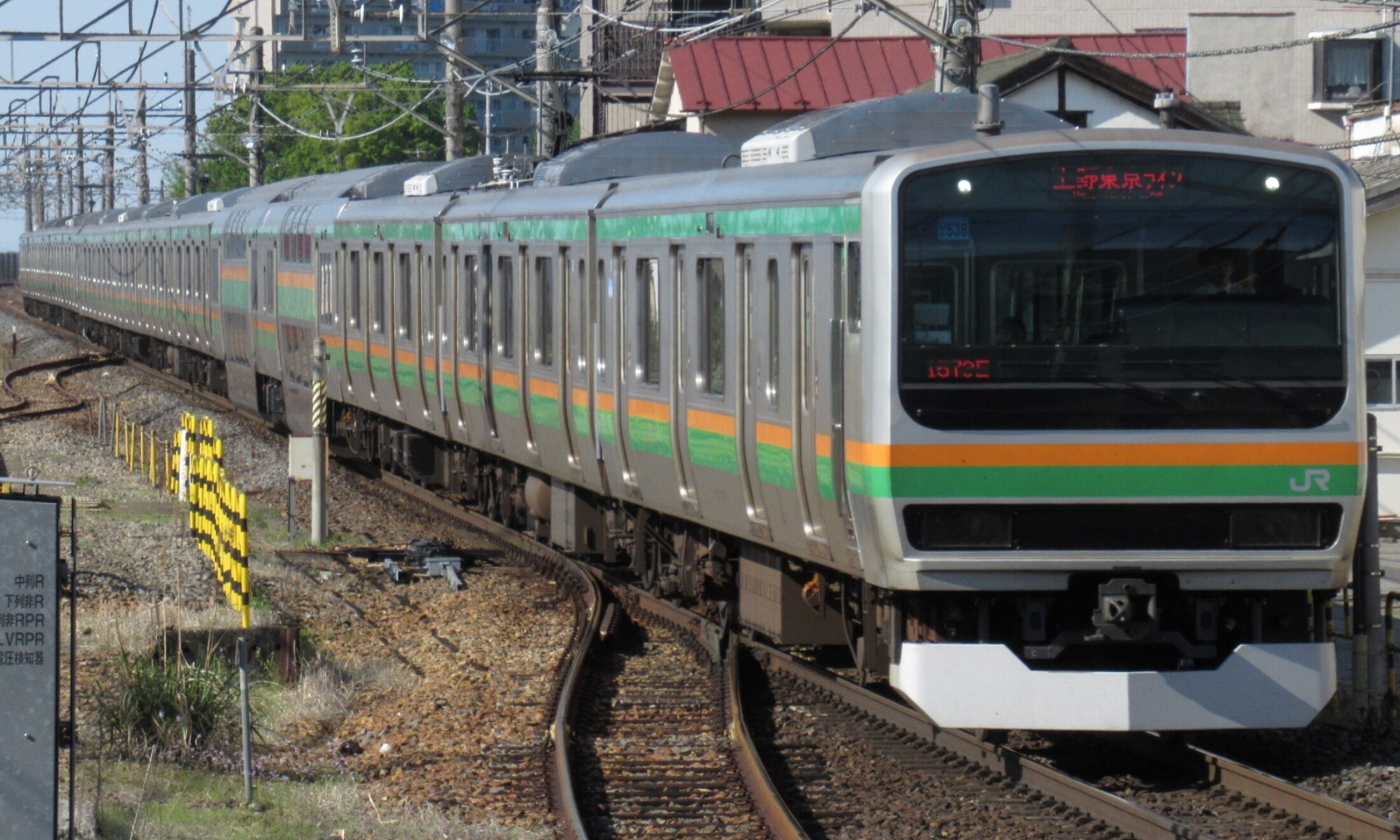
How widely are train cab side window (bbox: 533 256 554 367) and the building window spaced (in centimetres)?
2016

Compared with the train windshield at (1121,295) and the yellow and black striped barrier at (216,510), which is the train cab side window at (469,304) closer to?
the yellow and black striped barrier at (216,510)

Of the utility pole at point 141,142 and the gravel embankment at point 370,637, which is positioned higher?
the utility pole at point 141,142

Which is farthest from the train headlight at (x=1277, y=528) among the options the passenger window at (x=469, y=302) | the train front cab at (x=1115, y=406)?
the passenger window at (x=469, y=302)

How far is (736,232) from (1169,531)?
2.67 m

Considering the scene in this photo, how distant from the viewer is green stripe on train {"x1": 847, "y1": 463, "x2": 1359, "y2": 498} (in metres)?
7.76

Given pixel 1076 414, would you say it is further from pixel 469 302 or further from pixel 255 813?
pixel 469 302

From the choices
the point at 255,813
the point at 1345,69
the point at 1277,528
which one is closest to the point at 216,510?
the point at 255,813

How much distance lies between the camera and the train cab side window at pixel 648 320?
35.3 feet

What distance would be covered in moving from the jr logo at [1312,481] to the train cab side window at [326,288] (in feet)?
42.1

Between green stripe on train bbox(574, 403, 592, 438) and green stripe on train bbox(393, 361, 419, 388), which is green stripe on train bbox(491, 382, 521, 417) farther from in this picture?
green stripe on train bbox(393, 361, 419, 388)

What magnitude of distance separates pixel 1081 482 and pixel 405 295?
9835mm

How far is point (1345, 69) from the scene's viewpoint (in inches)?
1189

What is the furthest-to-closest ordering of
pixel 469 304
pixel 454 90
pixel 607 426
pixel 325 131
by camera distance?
pixel 325 131 → pixel 454 90 → pixel 469 304 → pixel 607 426

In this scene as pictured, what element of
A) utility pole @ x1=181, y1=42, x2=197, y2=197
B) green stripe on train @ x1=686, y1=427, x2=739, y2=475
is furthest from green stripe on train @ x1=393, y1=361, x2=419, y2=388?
utility pole @ x1=181, y1=42, x2=197, y2=197
